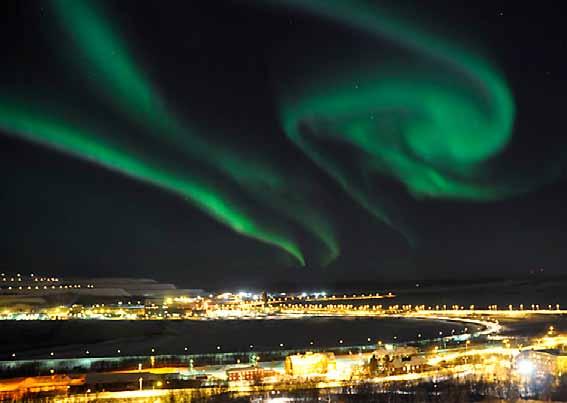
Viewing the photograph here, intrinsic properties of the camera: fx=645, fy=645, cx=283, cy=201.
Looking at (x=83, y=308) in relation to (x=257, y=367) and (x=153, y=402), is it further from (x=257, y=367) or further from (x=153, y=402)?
(x=153, y=402)

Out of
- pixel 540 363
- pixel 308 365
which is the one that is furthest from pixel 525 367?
pixel 308 365

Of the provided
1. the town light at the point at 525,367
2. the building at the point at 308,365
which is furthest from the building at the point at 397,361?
the town light at the point at 525,367

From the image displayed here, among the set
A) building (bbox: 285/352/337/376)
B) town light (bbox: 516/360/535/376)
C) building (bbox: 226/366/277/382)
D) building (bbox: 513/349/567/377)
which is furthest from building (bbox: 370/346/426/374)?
building (bbox: 226/366/277/382)

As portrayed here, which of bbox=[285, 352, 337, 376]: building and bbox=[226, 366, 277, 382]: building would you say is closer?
bbox=[226, 366, 277, 382]: building

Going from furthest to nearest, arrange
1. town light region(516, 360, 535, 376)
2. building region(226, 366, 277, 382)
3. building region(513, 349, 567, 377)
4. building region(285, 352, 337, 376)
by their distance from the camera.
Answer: building region(285, 352, 337, 376), building region(226, 366, 277, 382), town light region(516, 360, 535, 376), building region(513, 349, 567, 377)

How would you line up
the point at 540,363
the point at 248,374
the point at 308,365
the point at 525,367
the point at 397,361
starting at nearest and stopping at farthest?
the point at 525,367, the point at 248,374, the point at 540,363, the point at 308,365, the point at 397,361

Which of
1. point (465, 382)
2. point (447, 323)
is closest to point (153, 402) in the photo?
point (465, 382)

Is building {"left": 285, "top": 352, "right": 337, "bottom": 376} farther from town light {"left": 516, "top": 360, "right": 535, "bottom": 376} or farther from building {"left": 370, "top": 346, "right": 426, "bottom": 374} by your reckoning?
town light {"left": 516, "top": 360, "right": 535, "bottom": 376}

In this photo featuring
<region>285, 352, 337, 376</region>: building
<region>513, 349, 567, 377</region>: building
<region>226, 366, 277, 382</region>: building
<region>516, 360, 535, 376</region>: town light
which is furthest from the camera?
<region>285, 352, 337, 376</region>: building

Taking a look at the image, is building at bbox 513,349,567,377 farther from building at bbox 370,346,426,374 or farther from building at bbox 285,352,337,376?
building at bbox 285,352,337,376

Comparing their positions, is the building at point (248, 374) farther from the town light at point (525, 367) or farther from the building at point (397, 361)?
the town light at point (525, 367)

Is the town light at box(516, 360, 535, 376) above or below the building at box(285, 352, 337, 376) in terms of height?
below

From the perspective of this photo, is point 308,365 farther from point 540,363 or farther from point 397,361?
point 540,363

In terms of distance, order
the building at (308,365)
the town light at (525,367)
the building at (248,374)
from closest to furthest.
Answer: the town light at (525,367)
the building at (248,374)
the building at (308,365)
